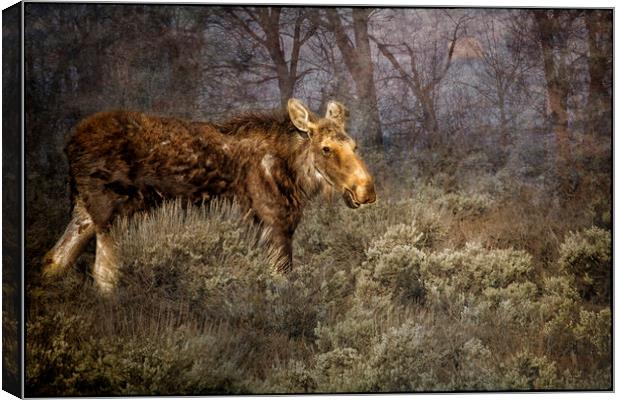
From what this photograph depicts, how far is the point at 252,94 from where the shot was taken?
36.3 ft

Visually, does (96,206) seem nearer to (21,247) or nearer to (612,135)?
(21,247)

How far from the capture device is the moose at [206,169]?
1078 centimetres

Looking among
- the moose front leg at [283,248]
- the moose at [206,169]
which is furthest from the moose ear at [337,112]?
the moose front leg at [283,248]

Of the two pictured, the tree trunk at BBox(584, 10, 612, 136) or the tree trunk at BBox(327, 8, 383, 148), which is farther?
the tree trunk at BBox(584, 10, 612, 136)

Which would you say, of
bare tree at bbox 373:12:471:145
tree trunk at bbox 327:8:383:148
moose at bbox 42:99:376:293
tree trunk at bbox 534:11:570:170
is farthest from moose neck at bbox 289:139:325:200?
tree trunk at bbox 534:11:570:170

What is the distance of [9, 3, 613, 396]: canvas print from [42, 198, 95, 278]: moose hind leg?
0.5 inches

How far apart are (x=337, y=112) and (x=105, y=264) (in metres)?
2.42

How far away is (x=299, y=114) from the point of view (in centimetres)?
1116

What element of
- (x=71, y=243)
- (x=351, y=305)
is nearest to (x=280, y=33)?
(x=351, y=305)

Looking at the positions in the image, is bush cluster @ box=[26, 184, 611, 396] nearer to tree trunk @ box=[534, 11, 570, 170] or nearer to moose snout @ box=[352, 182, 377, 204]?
moose snout @ box=[352, 182, 377, 204]

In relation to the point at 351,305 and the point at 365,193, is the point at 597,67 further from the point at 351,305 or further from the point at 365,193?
the point at 351,305

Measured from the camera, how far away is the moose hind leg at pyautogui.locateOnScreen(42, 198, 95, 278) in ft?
35.1

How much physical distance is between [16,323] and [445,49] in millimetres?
4448

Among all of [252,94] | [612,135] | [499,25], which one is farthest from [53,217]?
[612,135]
